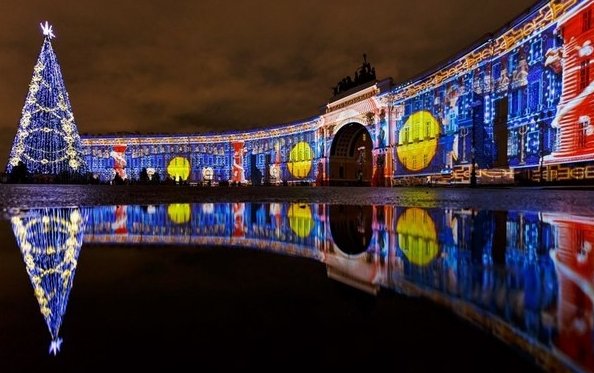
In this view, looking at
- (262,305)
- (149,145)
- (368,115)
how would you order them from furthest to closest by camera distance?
(149,145), (368,115), (262,305)

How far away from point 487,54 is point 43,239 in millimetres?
24725

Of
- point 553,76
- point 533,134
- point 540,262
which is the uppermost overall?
point 553,76

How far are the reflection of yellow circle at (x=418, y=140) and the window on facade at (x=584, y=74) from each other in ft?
42.4

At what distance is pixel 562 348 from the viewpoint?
0.85 metres

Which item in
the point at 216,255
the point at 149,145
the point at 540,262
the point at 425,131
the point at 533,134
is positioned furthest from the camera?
the point at 149,145

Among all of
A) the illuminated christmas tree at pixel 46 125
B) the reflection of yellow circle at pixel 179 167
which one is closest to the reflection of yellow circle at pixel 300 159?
the reflection of yellow circle at pixel 179 167

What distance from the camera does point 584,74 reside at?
14.9 m

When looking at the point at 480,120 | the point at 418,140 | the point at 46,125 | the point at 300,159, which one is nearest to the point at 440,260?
the point at 480,120

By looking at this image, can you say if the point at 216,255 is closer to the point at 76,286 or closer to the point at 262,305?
the point at 76,286

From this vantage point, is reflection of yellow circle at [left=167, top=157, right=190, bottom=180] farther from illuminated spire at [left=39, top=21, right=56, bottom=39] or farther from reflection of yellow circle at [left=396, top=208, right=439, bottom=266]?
reflection of yellow circle at [left=396, top=208, right=439, bottom=266]

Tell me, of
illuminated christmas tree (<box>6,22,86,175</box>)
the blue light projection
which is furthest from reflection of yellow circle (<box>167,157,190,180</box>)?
the blue light projection

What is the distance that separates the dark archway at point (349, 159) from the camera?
4516cm

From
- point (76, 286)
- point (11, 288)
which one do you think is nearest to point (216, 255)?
point (76, 286)

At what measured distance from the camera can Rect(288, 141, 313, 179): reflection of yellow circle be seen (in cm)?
5059
